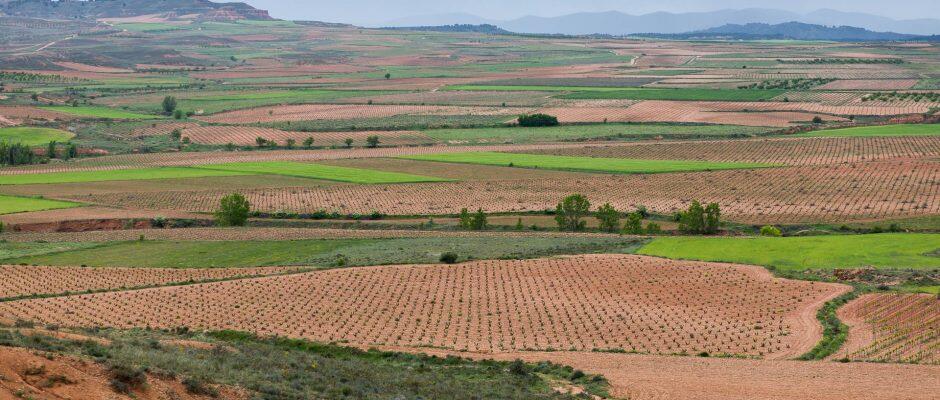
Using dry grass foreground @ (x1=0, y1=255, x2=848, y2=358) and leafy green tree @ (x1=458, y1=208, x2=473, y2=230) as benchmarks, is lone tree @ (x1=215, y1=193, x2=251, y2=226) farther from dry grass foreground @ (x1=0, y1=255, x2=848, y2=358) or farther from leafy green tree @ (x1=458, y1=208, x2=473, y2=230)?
dry grass foreground @ (x1=0, y1=255, x2=848, y2=358)

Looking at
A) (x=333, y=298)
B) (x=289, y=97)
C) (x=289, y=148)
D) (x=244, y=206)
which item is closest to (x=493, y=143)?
(x=289, y=148)

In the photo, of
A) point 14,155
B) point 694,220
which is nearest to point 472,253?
point 694,220

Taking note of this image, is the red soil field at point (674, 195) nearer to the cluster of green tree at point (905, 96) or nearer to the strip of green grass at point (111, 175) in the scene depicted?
the strip of green grass at point (111, 175)

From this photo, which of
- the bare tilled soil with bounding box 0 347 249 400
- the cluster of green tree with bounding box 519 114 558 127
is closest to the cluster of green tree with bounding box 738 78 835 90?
the cluster of green tree with bounding box 519 114 558 127

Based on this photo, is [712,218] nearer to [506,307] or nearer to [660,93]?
[506,307]

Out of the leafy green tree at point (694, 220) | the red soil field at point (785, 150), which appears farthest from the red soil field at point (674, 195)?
the red soil field at point (785, 150)

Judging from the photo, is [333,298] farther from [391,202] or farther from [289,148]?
[289,148]
